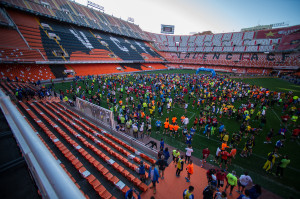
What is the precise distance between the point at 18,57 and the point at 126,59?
88.0ft

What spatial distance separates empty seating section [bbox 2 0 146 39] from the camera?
3355 cm

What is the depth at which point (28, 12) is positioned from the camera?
106 feet

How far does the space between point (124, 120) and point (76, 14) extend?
48.7 metres

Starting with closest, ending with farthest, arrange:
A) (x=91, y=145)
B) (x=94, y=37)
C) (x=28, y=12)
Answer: (x=91, y=145)
(x=28, y=12)
(x=94, y=37)

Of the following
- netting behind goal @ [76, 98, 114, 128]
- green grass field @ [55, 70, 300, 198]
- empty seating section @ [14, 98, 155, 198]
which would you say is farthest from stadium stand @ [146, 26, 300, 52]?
empty seating section @ [14, 98, 155, 198]

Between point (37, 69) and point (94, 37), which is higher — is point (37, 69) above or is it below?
below

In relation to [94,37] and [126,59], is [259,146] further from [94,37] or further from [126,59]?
[94,37]

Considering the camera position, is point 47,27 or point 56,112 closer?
point 56,112

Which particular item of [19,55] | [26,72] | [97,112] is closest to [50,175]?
[97,112]

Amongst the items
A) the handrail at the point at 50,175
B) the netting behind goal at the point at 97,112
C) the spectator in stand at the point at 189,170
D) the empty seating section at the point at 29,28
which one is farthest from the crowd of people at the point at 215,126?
the empty seating section at the point at 29,28

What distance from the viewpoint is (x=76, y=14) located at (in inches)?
1730

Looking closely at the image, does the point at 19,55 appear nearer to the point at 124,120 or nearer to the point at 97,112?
the point at 97,112

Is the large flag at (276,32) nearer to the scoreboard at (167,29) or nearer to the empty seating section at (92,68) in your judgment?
the scoreboard at (167,29)

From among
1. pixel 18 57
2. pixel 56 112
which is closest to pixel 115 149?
pixel 56 112
